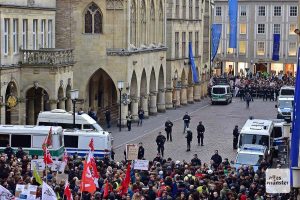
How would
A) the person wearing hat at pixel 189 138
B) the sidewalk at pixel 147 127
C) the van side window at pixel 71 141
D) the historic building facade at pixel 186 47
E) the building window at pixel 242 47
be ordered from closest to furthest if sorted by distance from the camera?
1. the van side window at pixel 71 141
2. the person wearing hat at pixel 189 138
3. the sidewalk at pixel 147 127
4. the historic building facade at pixel 186 47
5. the building window at pixel 242 47

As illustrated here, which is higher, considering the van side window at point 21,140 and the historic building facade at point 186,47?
the historic building facade at point 186,47

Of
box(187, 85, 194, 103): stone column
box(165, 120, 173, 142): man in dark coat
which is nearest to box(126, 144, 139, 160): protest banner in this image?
box(165, 120, 173, 142): man in dark coat

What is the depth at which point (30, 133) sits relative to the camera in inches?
1603

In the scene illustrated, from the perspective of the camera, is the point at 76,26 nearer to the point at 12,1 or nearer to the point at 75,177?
the point at 12,1

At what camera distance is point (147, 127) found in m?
58.3

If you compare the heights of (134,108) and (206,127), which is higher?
(134,108)

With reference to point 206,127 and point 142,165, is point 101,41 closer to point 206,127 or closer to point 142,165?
point 206,127

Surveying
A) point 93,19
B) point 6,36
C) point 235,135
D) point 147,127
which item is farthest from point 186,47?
point 6,36

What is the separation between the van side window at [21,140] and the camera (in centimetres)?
4081

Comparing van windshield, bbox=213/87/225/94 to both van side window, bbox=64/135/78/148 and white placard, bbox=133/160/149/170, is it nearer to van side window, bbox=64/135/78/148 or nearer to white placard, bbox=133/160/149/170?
van side window, bbox=64/135/78/148

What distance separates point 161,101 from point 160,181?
126 feet

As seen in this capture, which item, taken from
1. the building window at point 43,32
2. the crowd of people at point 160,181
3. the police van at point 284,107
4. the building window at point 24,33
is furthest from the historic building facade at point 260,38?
the crowd of people at point 160,181

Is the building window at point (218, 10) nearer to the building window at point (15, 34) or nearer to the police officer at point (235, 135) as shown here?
the building window at point (15, 34)

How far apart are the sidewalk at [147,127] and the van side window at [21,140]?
8571mm
